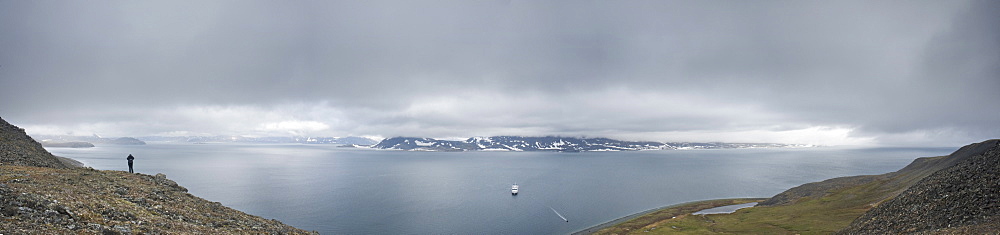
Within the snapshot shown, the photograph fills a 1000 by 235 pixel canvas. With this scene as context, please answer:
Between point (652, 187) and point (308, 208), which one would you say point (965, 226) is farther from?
point (652, 187)

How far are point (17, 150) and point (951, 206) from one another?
96.1 meters

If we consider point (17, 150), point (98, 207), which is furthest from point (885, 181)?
point (17, 150)

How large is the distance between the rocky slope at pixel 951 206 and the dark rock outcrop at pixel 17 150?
80.9 m

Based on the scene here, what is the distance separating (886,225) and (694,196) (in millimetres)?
110732

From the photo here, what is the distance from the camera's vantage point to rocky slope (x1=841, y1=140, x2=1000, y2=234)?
29.7 m

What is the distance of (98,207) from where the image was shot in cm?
2292

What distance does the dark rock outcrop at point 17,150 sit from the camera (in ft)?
137

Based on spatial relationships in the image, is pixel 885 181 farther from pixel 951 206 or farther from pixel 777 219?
pixel 951 206

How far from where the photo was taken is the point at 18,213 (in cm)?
1716

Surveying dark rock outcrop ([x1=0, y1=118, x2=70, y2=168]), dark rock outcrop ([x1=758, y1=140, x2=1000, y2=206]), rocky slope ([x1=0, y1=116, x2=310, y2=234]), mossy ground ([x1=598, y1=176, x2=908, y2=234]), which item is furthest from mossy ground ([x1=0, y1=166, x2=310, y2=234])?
dark rock outcrop ([x1=758, y1=140, x2=1000, y2=206])

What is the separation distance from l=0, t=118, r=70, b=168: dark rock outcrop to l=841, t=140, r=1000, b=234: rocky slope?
80.9 meters

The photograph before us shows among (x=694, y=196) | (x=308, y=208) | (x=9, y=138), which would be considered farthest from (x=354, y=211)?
(x=694, y=196)

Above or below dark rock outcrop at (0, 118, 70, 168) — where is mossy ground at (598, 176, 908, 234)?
below

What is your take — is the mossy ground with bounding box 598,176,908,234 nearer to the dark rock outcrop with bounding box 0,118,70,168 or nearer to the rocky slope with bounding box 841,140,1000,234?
the rocky slope with bounding box 841,140,1000,234
